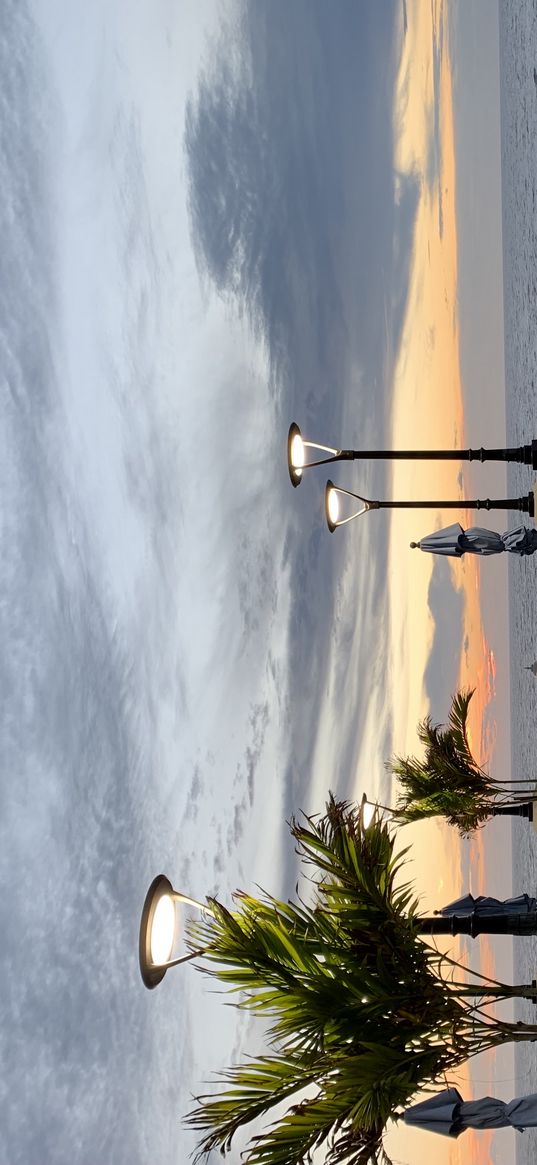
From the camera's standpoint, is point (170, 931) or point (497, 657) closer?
point (170, 931)

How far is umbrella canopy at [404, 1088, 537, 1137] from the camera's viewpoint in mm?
5402

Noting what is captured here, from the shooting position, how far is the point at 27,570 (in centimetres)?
434

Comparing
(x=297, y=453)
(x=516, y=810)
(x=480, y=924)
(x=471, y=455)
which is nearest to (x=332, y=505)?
(x=297, y=453)

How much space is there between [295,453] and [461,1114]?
6694mm

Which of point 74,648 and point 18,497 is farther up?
point 18,497

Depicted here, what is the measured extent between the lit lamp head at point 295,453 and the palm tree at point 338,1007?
5382 millimetres

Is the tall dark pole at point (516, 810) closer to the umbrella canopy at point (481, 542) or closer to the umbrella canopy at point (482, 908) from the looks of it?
the umbrella canopy at point (482, 908)

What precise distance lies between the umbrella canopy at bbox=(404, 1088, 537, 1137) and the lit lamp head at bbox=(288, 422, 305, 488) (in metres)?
6.32

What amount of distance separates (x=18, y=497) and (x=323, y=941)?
9.88ft

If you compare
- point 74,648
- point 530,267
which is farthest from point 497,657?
point 74,648

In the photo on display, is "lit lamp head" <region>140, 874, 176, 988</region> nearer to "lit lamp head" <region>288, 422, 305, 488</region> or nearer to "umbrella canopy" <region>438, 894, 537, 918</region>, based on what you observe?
"umbrella canopy" <region>438, 894, 537, 918</region>

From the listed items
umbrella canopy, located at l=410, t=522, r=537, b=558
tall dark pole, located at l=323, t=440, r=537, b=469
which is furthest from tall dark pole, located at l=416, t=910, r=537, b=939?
tall dark pole, located at l=323, t=440, r=537, b=469

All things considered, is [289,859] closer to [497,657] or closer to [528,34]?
[497,657]

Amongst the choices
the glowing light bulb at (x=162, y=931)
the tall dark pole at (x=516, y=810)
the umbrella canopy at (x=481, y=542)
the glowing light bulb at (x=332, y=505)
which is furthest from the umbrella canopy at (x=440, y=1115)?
the tall dark pole at (x=516, y=810)
